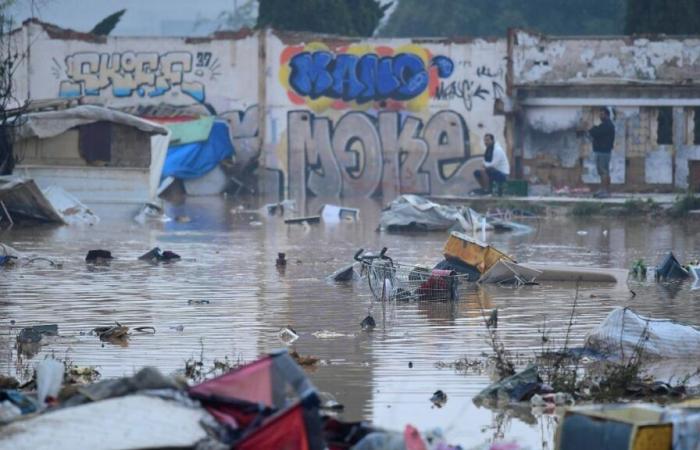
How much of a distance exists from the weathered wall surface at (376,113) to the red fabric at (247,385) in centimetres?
3423

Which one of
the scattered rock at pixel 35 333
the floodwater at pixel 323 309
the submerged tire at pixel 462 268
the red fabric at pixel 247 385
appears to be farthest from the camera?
the submerged tire at pixel 462 268

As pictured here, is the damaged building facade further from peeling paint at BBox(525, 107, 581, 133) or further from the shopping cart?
the shopping cart

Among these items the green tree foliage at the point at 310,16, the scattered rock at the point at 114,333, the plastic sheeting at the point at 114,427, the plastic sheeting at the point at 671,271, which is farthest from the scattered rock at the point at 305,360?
the green tree foliage at the point at 310,16

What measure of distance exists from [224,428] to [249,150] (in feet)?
118

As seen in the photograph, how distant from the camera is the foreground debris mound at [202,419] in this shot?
269 inches

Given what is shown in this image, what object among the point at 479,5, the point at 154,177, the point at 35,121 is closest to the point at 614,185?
the point at 154,177

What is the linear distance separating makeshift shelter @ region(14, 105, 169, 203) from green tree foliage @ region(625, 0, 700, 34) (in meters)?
19.7

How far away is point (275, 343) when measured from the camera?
1215cm

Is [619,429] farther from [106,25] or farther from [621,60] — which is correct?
[106,25]

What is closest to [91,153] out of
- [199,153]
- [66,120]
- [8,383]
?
[66,120]

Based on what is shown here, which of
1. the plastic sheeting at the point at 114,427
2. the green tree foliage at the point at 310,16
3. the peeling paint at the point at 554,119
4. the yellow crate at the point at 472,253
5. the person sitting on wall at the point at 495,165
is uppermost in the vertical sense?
the green tree foliage at the point at 310,16

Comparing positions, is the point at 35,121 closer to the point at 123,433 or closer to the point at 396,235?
the point at 396,235

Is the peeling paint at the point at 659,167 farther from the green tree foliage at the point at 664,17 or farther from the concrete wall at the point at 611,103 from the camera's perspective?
the green tree foliage at the point at 664,17

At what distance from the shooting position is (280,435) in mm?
6840
